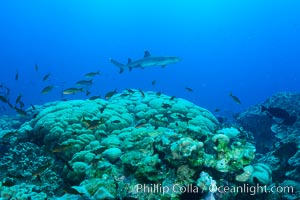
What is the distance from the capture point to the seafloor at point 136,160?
5.63m

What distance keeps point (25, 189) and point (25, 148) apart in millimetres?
2124

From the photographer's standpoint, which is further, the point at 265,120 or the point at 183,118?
the point at 265,120

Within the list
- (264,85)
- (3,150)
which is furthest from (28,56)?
(3,150)

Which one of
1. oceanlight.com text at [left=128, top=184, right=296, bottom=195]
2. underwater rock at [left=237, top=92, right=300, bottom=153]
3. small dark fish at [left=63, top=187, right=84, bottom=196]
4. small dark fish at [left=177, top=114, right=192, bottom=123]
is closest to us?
small dark fish at [left=63, top=187, right=84, bottom=196]

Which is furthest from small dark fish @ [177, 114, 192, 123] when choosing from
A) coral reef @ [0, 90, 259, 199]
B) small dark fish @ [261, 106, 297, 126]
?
small dark fish @ [261, 106, 297, 126]

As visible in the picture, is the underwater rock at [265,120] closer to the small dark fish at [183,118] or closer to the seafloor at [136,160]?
the seafloor at [136,160]

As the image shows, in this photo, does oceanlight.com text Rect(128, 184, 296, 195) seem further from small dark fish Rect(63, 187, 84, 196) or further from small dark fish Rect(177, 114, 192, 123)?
small dark fish Rect(177, 114, 192, 123)

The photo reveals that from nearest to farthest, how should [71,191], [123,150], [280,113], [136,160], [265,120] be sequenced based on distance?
1. [71,191]
2. [136,160]
3. [123,150]
4. [280,113]
5. [265,120]

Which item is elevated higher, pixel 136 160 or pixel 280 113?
pixel 280 113

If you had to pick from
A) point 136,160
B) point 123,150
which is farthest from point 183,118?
point 136,160

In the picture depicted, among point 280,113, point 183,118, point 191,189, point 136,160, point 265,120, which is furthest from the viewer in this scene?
point 265,120

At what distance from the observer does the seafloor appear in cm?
563

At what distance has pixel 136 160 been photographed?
5992 mm

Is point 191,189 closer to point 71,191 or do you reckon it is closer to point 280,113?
point 71,191
